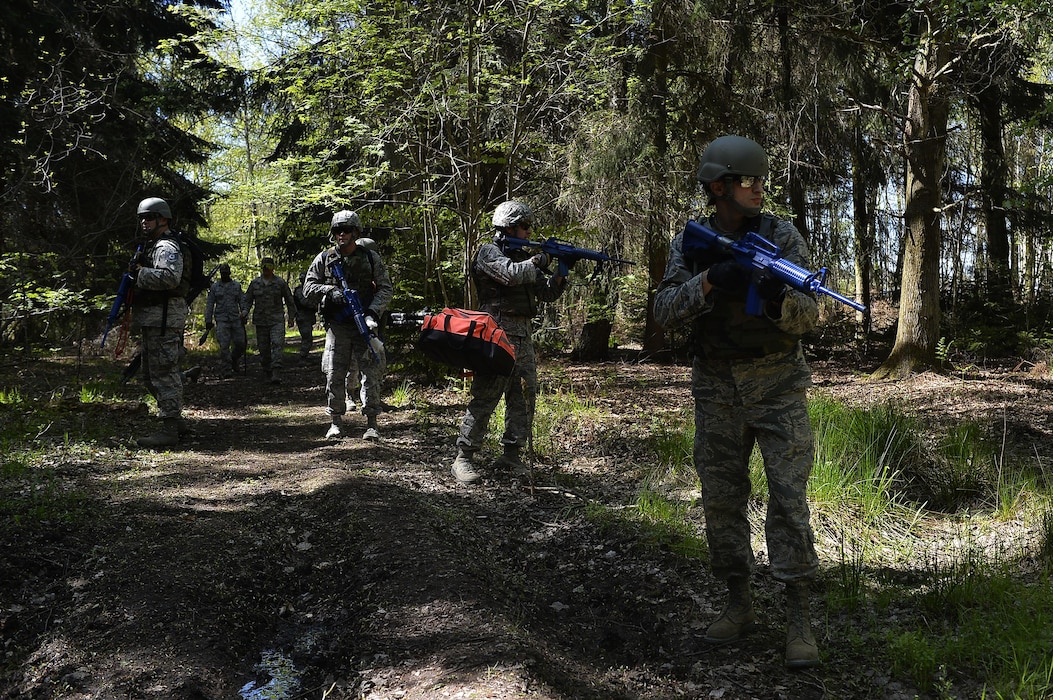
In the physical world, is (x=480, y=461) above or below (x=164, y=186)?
below

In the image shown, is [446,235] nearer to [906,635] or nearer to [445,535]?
[445,535]

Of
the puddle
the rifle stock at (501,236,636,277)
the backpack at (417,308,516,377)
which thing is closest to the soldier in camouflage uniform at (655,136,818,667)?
the puddle

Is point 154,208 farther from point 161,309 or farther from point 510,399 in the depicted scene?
point 510,399

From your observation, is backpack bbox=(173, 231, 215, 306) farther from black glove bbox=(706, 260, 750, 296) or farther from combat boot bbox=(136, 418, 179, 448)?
black glove bbox=(706, 260, 750, 296)

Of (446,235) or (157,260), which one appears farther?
(446,235)

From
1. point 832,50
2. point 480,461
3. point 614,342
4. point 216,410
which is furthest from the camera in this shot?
point 614,342

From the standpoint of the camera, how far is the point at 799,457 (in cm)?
340

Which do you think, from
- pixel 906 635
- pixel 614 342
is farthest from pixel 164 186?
pixel 906 635

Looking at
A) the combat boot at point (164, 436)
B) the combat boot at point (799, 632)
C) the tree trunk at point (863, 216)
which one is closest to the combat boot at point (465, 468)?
the combat boot at point (164, 436)

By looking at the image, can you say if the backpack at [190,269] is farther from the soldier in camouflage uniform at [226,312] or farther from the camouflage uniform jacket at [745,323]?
the soldier in camouflage uniform at [226,312]

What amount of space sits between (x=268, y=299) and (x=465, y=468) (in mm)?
8532

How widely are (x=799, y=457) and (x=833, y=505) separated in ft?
7.07

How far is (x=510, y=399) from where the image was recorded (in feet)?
22.8

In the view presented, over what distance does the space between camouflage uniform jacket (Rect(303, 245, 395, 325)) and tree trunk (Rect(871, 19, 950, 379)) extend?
24.6 ft
